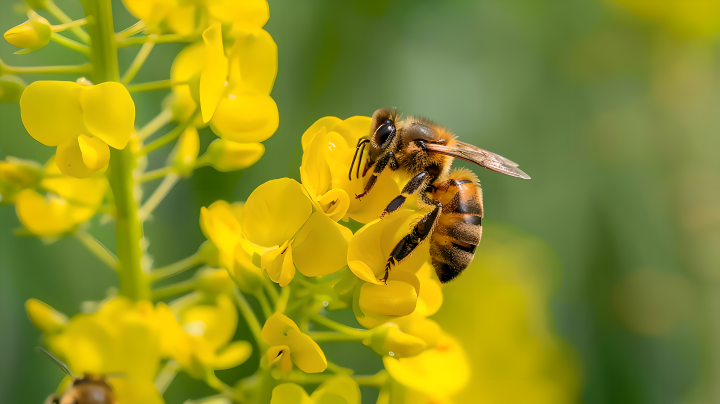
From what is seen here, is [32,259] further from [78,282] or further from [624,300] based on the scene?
[624,300]

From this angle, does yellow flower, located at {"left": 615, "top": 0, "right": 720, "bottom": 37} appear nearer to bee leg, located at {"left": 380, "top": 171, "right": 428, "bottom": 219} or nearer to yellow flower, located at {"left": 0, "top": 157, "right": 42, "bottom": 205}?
bee leg, located at {"left": 380, "top": 171, "right": 428, "bottom": 219}

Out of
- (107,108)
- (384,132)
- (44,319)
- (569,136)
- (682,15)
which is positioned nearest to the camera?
(107,108)

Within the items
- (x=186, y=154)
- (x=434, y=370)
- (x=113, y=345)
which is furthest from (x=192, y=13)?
(x=434, y=370)

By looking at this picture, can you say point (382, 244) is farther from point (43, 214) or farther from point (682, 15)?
point (682, 15)

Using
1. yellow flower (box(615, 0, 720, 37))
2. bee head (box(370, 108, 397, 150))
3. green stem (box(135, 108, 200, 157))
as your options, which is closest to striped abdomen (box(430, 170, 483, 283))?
bee head (box(370, 108, 397, 150))

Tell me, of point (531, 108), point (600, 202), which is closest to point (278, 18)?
point (531, 108)

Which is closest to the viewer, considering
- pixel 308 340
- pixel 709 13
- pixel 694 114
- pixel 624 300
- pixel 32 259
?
pixel 308 340
